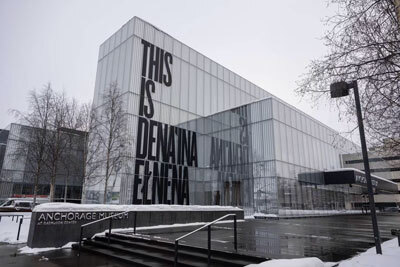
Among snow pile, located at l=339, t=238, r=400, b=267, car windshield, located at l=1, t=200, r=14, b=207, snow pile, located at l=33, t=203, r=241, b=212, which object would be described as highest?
snow pile, located at l=33, t=203, r=241, b=212

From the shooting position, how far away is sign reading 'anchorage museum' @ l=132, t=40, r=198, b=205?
26.9m

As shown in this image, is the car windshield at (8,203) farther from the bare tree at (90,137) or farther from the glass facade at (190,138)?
the bare tree at (90,137)

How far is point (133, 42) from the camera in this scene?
29781mm

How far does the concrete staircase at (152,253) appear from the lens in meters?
7.14

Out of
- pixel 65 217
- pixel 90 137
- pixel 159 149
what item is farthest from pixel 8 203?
pixel 65 217

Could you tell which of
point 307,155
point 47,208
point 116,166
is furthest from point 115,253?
point 307,155

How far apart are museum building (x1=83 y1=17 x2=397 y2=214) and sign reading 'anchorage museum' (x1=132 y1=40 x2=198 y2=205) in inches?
4.2

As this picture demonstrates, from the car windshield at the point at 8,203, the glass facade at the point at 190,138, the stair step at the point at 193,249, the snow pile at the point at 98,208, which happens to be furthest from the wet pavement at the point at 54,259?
the car windshield at the point at 8,203

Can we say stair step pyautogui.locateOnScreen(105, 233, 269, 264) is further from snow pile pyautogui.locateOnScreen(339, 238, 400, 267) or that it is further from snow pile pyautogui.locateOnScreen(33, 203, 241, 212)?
snow pile pyautogui.locateOnScreen(339, 238, 400, 267)

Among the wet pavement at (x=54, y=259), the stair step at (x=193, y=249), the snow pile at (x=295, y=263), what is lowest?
the wet pavement at (x=54, y=259)

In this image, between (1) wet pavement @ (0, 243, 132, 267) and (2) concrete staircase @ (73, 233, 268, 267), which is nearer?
(2) concrete staircase @ (73, 233, 268, 267)

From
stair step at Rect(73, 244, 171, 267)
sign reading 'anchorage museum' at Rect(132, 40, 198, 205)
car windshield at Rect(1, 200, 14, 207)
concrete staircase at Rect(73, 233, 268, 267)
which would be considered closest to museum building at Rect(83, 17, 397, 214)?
sign reading 'anchorage museum' at Rect(132, 40, 198, 205)

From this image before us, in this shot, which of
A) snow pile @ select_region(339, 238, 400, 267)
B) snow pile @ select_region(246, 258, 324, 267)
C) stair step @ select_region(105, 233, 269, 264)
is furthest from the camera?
stair step @ select_region(105, 233, 269, 264)

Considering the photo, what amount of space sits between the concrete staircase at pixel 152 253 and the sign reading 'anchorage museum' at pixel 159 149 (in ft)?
49.8
